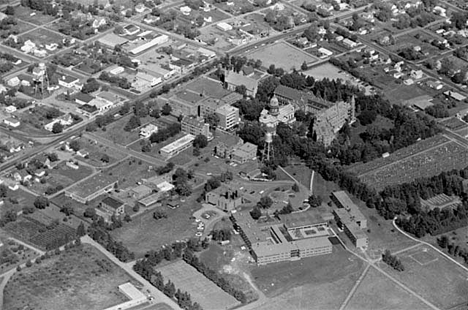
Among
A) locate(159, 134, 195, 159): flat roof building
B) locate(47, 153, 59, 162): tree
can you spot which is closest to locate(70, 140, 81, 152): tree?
locate(47, 153, 59, 162): tree

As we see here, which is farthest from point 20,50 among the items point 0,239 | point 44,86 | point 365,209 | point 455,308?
point 455,308

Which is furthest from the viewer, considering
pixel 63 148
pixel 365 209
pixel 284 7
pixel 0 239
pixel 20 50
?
pixel 284 7

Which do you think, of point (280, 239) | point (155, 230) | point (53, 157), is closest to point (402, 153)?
point (280, 239)

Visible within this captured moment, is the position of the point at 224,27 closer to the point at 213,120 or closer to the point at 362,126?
the point at 213,120

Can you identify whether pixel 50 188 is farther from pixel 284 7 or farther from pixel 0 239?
pixel 284 7

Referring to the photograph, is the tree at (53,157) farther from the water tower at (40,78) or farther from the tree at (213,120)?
the tree at (213,120)

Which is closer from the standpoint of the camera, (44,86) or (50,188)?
(50,188)
